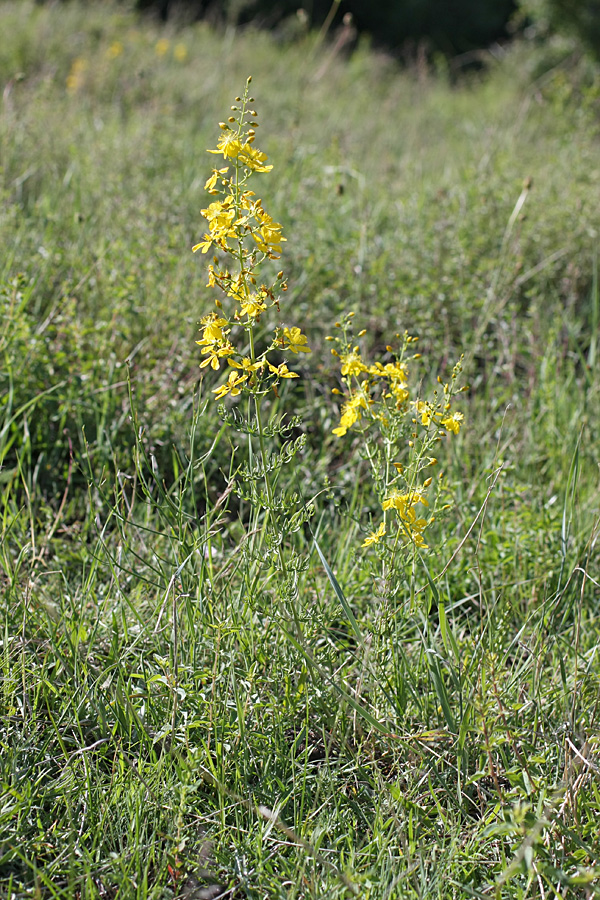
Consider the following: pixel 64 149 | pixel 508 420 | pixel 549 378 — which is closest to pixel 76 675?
pixel 508 420

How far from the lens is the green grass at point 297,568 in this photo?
4.58 feet

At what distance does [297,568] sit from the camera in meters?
1.50

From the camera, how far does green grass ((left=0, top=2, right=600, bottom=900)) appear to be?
4.58ft

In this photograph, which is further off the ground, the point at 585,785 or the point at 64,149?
the point at 64,149

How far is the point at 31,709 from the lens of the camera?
154cm

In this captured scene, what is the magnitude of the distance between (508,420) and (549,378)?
330mm

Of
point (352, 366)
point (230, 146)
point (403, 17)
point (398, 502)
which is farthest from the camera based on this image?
point (403, 17)

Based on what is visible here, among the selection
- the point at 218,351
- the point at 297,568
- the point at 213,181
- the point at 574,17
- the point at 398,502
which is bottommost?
the point at 297,568

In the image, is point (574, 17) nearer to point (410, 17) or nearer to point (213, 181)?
point (410, 17)

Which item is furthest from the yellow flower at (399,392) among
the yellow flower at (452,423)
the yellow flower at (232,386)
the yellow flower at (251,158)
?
the yellow flower at (251,158)

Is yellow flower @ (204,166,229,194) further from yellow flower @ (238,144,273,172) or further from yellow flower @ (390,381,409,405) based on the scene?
yellow flower @ (390,381,409,405)

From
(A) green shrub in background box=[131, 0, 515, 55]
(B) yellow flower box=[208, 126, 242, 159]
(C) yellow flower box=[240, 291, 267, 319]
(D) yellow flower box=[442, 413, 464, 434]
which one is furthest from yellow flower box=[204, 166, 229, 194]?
(A) green shrub in background box=[131, 0, 515, 55]

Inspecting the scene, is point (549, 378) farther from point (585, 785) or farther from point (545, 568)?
point (585, 785)

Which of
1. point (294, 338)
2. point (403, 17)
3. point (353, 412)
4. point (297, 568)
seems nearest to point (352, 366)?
point (353, 412)
